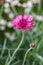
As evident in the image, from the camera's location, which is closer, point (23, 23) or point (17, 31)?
point (23, 23)

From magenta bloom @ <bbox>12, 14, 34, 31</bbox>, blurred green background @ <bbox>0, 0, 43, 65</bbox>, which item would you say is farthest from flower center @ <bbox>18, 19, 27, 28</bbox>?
blurred green background @ <bbox>0, 0, 43, 65</bbox>

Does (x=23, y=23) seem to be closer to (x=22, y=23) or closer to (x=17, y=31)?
(x=22, y=23)

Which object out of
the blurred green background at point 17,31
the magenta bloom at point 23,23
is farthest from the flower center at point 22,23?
the blurred green background at point 17,31

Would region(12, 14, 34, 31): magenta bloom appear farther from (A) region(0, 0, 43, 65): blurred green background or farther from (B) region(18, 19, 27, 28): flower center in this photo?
(A) region(0, 0, 43, 65): blurred green background

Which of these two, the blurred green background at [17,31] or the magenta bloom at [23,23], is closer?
the magenta bloom at [23,23]

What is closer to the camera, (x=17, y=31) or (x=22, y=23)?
(x=22, y=23)

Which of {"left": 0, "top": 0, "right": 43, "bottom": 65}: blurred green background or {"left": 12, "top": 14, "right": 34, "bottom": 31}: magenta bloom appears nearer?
{"left": 12, "top": 14, "right": 34, "bottom": 31}: magenta bloom

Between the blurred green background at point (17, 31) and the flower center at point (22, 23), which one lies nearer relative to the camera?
the flower center at point (22, 23)

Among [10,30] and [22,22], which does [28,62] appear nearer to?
[22,22]

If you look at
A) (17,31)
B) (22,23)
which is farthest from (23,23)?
(17,31)

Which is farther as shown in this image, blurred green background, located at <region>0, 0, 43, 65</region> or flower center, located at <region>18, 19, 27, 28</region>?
blurred green background, located at <region>0, 0, 43, 65</region>

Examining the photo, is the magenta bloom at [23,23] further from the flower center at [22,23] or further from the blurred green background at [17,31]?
the blurred green background at [17,31]
